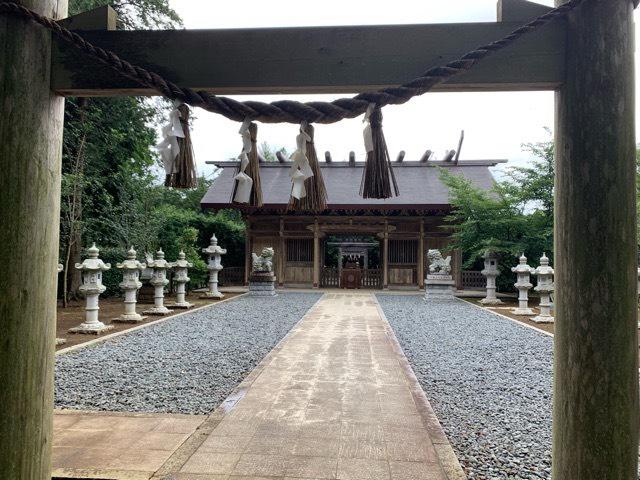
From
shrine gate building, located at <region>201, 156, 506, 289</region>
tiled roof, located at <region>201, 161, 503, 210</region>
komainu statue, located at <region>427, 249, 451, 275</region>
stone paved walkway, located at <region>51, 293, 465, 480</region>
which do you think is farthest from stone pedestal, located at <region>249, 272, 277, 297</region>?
stone paved walkway, located at <region>51, 293, 465, 480</region>

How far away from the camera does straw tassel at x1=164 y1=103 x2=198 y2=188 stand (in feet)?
5.65

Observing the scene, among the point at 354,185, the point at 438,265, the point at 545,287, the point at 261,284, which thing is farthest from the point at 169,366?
the point at 354,185

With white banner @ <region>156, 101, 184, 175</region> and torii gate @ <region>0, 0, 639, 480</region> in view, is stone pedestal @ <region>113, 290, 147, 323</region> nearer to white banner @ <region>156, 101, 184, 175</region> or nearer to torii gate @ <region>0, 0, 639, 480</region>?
torii gate @ <region>0, 0, 639, 480</region>

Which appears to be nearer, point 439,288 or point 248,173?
point 248,173

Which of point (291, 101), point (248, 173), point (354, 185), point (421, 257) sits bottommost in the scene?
point (421, 257)

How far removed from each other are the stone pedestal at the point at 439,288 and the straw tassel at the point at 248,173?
11661mm

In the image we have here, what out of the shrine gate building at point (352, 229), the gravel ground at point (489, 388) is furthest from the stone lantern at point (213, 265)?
the gravel ground at point (489, 388)

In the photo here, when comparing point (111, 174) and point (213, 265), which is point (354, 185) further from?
point (111, 174)

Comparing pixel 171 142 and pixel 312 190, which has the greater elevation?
pixel 171 142

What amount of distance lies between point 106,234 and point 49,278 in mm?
10931

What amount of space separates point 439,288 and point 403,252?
3988mm

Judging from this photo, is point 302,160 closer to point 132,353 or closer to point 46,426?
point 46,426

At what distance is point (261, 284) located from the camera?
14016 mm

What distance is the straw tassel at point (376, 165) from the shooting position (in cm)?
163
